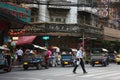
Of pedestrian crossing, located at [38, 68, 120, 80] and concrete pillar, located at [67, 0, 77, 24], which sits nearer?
pedestrian crossing, located at [38, 68, 120, 80]

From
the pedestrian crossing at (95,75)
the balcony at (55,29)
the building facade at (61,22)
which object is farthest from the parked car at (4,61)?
the balcony at (55,29)

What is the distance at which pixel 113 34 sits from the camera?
5731cm

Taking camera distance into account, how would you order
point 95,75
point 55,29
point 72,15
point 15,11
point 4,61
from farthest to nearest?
point 72,15, point 55,29, point 4,61, point 15,11, point 95,75

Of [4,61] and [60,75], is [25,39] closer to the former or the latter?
[4,61]

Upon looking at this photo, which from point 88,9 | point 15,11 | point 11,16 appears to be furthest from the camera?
point 88,9

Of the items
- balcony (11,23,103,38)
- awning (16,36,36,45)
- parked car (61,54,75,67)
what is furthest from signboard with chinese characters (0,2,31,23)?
balcony (11,23,103,38)

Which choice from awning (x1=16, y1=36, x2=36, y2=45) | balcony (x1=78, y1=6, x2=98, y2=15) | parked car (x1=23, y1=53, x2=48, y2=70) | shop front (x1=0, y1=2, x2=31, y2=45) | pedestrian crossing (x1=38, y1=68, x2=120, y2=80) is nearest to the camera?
pedestrian crossing (x1=38, y1=68, x2=120, y2=80)

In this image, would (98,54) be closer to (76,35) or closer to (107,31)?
(76,35)

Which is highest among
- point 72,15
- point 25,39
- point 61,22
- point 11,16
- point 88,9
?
point 88,9

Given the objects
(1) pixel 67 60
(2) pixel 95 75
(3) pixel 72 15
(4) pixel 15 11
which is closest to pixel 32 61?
(4) pixel 15 11

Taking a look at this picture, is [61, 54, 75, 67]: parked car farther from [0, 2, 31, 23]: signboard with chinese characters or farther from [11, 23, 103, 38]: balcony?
[11, 23, 103, 38]: balcony

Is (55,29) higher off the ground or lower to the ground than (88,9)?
lower

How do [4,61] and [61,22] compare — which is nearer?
[4,61]

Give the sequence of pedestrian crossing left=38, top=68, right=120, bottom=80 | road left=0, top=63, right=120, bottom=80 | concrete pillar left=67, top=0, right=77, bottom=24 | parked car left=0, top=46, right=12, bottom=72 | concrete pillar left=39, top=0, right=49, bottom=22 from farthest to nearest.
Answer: concrete pillar left=67, top=0, right=77, bottom=24
concrete pillar left=39, top=0, right=49, bottom=22
parked car left=0, top=46, right=12, bottom=72
pedestrian crossing left=38, top=68, right=120, bottom=80
road left=0, top=63, right=120, bottom=80
